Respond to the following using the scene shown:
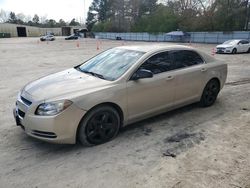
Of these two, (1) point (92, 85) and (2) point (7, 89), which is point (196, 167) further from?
(2) point (7, 89)

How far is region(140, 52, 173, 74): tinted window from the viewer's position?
4.29 metres

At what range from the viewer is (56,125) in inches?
132

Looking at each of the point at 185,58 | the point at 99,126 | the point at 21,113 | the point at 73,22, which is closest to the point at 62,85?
the point at 21,113

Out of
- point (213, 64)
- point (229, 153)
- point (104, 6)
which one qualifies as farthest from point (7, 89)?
point (104, 6)

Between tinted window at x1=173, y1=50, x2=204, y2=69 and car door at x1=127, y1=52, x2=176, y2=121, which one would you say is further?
tinted window at x1=173, y1=50, x2=204, y2=69

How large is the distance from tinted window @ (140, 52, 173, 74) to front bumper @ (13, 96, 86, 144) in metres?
1.49

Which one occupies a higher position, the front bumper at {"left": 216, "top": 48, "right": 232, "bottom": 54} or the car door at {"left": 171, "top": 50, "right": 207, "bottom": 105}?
the car door at {"left": 171, "top": 50, "right": 207, "bottom": 105}

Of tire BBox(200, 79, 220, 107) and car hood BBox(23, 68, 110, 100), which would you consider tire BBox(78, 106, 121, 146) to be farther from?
tire BBox(200, 79, 220, 107)

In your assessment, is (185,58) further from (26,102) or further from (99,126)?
(26,102)

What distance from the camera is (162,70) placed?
445cm

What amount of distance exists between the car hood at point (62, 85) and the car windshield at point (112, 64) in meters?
0.21

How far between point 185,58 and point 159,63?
2.60 ft

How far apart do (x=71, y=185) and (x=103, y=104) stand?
128 cm

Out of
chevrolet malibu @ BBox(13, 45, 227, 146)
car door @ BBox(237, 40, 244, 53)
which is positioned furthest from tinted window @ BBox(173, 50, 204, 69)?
car door @ BBox(237, 40, 244, 53)
